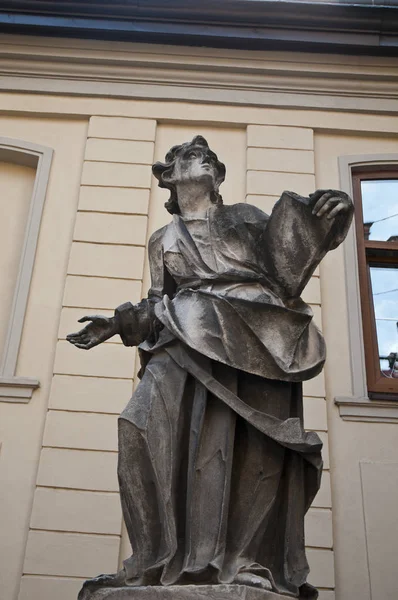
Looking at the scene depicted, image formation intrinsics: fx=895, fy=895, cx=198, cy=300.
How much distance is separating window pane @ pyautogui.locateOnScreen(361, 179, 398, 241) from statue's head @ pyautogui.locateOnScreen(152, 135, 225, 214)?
4280 millimetres

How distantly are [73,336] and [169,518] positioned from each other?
943mm

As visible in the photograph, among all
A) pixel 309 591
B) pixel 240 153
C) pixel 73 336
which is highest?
pixel 240 153

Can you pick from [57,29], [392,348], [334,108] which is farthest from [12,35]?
[392,348]

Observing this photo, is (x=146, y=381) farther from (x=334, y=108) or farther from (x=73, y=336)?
(x=334, y=108)

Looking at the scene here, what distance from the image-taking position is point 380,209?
28.0 ft

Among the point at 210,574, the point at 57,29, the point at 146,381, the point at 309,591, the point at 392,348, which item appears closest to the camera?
the point at 210,574

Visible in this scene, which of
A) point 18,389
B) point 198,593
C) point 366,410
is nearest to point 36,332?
point 18,389

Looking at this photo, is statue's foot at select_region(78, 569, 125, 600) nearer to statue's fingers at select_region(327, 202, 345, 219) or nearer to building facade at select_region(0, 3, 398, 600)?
statue's fingers at select_region(327, 202, 345, 219)

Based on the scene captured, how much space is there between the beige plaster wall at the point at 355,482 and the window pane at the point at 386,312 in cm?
43

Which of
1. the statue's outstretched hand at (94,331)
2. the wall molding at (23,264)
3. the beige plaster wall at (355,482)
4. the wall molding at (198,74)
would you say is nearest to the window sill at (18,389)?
the wall molding at (23,264)

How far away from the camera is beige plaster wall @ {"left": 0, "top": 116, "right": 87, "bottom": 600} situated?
6549 mm

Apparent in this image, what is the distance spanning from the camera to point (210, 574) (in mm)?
3182

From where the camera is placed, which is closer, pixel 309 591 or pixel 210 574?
pixel 210 574

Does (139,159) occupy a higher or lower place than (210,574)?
higher
